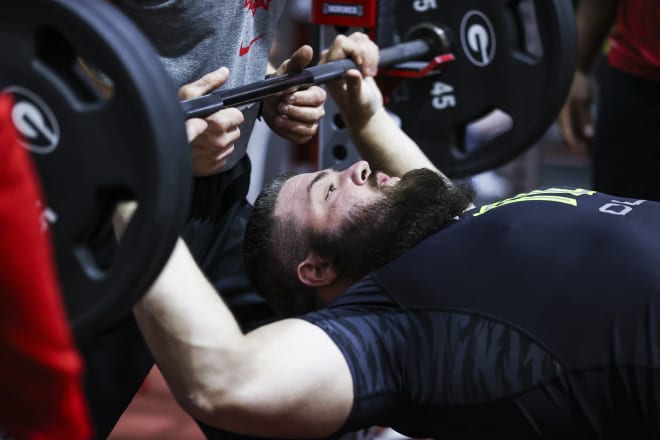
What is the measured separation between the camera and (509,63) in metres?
1.94

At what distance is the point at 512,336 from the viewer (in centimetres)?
125

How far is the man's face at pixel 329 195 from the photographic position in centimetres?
149

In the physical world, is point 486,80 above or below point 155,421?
above

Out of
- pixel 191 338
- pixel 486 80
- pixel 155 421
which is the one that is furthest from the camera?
pixel 155 421

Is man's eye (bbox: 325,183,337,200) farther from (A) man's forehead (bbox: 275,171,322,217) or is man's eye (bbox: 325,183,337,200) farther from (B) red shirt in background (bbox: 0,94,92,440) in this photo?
(B) red shirt in background (bbox: 0,94,92,440)

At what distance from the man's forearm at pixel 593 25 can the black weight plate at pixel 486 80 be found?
455 millimetres

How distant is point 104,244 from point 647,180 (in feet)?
5.05

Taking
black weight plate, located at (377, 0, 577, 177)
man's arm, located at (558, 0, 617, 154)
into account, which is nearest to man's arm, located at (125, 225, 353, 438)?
black weight plate, located at (377, 0, 577, 177)

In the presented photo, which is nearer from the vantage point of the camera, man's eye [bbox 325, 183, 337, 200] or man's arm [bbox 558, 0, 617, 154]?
man's eye [bbox 325, 183, 337, 200]

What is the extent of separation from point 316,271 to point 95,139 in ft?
1.91

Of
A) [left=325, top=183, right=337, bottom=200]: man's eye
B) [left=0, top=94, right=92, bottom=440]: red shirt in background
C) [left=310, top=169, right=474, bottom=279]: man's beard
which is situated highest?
[left=0, top=94, right=92, bottom=440]: red shirt in background

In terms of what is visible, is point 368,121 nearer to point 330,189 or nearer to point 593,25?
point 330,189

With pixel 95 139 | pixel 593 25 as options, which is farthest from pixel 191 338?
pixel 593 25

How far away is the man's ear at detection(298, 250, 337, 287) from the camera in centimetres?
149
